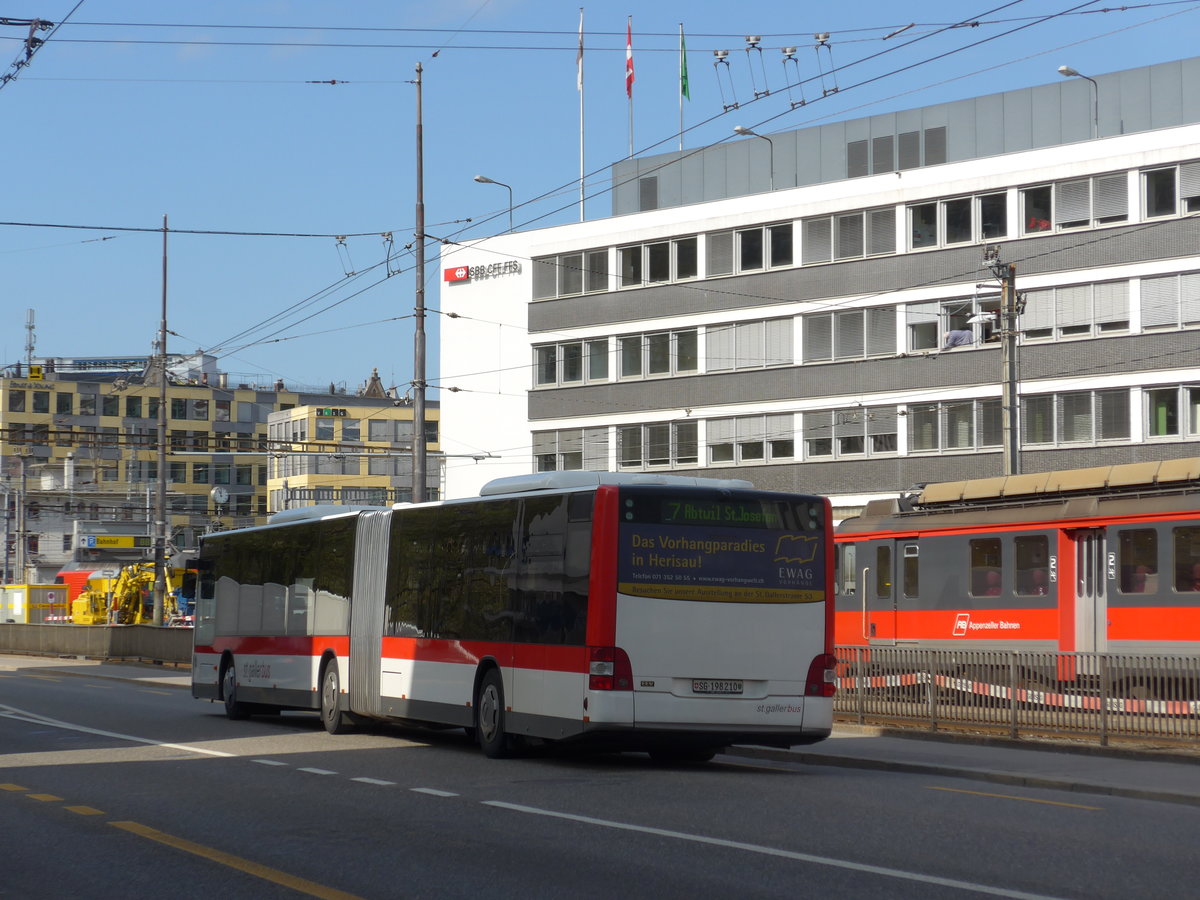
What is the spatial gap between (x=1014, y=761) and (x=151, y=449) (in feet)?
325

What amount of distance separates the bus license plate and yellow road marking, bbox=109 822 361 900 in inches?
242

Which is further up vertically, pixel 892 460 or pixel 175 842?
pixel 892 460

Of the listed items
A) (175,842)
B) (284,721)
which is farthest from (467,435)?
(175,842)

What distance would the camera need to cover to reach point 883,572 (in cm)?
3034

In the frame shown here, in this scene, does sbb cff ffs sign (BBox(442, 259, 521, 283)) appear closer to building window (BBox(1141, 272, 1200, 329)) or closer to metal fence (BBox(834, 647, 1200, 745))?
building window (BBox(1141, 272, 1200, 329))

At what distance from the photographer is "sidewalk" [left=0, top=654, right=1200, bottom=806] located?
15.2 meters

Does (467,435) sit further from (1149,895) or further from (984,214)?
(1149,895)

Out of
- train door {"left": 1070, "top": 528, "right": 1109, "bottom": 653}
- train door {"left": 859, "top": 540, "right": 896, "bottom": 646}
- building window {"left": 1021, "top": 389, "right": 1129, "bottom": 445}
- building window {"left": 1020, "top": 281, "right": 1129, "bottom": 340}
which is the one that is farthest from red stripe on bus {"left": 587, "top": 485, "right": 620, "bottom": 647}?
building window {"left": 1021, "top": 389, "right": 1129, "bottom": 445}

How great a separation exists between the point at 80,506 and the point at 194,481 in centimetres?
3247

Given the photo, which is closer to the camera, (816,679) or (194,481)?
(816,679)

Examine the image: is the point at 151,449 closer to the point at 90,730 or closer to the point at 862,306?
the point at 862,306

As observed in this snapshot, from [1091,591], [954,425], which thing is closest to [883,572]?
[1091,591]

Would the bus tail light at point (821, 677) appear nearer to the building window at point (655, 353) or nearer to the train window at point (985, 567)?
the train window at point (985, 567)

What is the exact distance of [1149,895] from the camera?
9.06 metres
